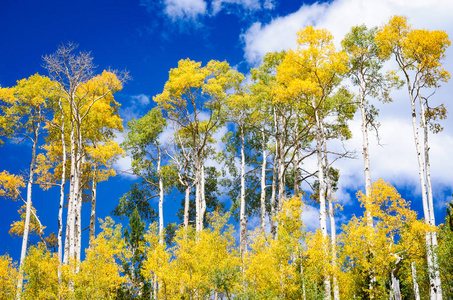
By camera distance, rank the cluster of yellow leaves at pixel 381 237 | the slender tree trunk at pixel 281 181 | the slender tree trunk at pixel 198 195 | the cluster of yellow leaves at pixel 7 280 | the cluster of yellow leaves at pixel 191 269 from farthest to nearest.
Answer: the slender tree trunk at pixel 198 195 → the slender tree trunk at pixel 281 181 → the cluster of yellow leaves at pixel 7 280 → the cluster of yellow leaves at pixel 191 269 → the cluster of yellow leaves at pixel 381 237

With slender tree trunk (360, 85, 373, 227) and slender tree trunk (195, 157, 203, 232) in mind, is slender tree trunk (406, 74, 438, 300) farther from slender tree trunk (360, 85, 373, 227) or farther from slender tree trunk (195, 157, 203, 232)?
slender tree trunk (195, 157, 203, 232)

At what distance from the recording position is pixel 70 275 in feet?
62.7

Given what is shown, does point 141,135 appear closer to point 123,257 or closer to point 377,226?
point 123,257

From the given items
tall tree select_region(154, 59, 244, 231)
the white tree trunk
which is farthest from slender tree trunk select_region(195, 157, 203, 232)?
the white tree trunk

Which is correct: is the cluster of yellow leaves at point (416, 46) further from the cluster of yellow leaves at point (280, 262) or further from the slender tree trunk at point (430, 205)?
the cluster of yellow leaves at point (280, 262)

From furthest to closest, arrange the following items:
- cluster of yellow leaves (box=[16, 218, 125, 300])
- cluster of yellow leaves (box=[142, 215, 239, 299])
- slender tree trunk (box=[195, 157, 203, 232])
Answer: slender tree trunk (box=[195, 157, 203, 232]), cluster of yellow leaves (box=[16, 218, 125, 300]), cluster of yellow leaves (box=[142, 215, 239, 299])

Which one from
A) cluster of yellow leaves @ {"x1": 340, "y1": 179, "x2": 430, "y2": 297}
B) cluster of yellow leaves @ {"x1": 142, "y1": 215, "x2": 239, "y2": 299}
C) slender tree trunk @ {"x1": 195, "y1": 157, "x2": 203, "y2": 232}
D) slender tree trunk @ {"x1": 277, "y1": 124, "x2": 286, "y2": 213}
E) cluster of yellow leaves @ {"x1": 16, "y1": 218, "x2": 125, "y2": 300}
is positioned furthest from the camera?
slender tree trunk @ {"x1": 195, "y1": 157, "x2": 203, "y2": 232}

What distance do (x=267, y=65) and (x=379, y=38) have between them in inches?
303

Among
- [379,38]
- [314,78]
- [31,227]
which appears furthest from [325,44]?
[31,227]

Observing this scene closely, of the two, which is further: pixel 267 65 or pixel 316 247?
pixel 267 65

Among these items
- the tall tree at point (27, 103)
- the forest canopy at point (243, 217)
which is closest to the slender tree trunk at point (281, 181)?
the forest canopy at point (243, 217)

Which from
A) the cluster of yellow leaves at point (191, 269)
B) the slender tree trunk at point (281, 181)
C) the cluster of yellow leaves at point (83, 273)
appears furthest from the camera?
the slender tree trunk at point (281, 181)

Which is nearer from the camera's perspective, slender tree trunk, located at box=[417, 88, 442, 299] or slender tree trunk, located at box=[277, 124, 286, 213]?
slender tree trunk, located at box=[417, 88, 442, 299]

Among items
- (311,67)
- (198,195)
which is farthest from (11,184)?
(311,67)
